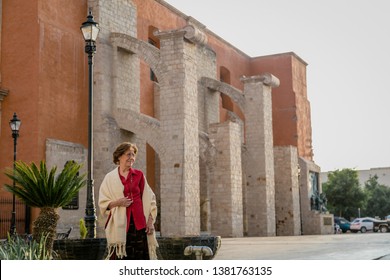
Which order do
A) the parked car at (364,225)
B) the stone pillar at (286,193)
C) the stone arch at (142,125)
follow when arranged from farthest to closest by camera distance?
1. the parked car at (364,225)
2. the stone pillar at (286,193)
3. the stone arch at (142,125)

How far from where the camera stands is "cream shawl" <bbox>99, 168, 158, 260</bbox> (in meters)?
5.13

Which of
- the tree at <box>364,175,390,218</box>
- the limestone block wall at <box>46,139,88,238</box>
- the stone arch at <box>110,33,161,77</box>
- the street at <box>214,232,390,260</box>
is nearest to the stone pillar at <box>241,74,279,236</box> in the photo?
the stone arch at <box>110,33,161,77</box>

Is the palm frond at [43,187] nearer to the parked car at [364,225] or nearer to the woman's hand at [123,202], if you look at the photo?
the woman's hand at [123,202]

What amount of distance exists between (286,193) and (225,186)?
227 inches

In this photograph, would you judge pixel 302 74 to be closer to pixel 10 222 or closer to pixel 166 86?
pixel 166 86

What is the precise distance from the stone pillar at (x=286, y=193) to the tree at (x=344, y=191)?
16476 mm

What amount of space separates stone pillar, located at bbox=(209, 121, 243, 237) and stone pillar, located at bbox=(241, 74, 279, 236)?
225 centimetres

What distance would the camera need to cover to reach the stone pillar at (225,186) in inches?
802

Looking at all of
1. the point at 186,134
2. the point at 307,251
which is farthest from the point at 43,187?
the point at 186,134

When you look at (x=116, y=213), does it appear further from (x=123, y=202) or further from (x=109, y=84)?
(x=109, y=84)

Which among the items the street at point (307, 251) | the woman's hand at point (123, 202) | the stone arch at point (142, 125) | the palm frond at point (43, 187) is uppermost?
the stone arch at point (142, 125)

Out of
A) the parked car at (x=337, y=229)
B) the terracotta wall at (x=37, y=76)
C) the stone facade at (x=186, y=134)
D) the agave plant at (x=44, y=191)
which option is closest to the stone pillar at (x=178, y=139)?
the stone facade at (x=186, y=134)

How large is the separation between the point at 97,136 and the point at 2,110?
2.80m
